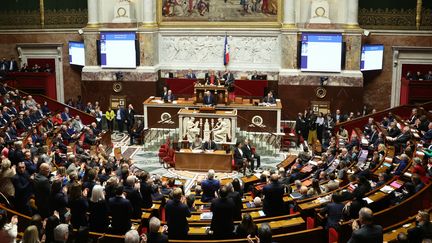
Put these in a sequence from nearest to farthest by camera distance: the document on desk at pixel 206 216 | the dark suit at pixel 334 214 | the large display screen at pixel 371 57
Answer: the dark suit at pixel 334 214 → the document on desk at pixel 206 216 → the large display screen at pixel 371 57

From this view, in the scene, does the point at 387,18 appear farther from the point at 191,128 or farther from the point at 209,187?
the point at 209,187

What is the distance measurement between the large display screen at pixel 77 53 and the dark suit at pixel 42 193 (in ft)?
58.2

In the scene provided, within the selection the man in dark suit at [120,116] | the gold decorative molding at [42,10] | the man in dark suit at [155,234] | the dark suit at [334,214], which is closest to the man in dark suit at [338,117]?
the man in dark suit at [120,116]

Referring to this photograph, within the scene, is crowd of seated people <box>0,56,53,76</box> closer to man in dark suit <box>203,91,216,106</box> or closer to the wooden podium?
the wooden podium

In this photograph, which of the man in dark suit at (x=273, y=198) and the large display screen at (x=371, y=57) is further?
the large display screen at (x=371, y=57)

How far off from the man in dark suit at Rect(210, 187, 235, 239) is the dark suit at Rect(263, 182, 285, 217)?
61.8 inches

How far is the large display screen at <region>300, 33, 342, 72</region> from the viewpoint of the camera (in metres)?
23.7

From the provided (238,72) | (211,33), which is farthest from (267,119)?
(211,33)

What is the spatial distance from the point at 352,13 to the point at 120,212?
18.4 meters

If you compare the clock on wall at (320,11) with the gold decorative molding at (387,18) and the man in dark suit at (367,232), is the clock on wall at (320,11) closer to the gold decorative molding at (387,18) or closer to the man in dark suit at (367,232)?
the gold decorative molding at (387,18)

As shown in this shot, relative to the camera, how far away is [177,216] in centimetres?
860

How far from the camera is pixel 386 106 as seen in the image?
25.4 metres

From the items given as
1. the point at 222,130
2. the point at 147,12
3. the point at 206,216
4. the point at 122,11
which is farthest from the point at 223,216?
the point at 122,11

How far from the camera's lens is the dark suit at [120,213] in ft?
27.7
